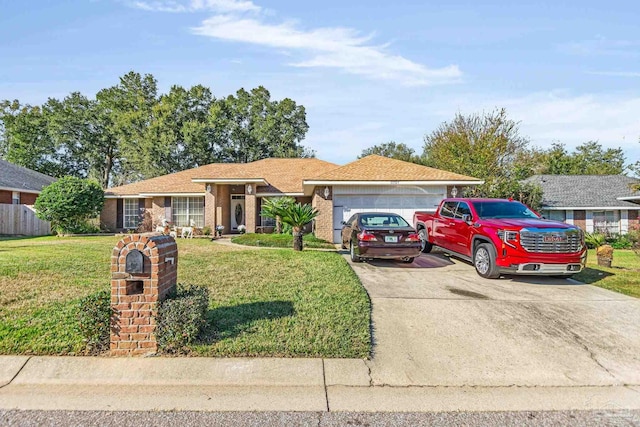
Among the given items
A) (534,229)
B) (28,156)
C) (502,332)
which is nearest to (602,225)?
(534,229)

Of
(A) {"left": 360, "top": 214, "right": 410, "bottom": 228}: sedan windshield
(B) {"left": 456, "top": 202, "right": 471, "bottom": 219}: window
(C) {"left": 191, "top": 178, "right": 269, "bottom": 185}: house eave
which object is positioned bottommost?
(A) {"left": 360, "top": 214, "right": 410, "bottom": 228}: sedan windshield

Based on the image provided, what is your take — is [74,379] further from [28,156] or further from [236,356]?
[28,156]

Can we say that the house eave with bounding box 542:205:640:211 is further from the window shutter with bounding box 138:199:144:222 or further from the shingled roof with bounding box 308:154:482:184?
the window shutter with bounding box 138:199:144:222

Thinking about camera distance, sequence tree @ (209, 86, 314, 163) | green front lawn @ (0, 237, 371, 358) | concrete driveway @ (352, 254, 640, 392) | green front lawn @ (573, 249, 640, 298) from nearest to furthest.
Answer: concrete driveway @ (352, 254, 640, 392) → green front lawn @ (0, 237, 371, 358) → green front lawn @ (573, 249, 640, 298) → tree @ (209, 86, 314, 163)

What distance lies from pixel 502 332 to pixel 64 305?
663 centimetres

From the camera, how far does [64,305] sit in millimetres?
5766

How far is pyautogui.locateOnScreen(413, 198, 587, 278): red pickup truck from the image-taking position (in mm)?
8023

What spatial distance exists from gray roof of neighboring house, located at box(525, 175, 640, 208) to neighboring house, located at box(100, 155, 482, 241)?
42.9ft

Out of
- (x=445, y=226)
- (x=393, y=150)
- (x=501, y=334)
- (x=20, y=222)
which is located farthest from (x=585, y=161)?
(x=20, y=222)

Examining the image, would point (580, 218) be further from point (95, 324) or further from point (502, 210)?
point (95, 324)

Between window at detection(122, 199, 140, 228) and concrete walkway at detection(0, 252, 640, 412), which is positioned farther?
window at detection(122, 199, 140, 228)

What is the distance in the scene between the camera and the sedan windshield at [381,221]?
10.4 metres

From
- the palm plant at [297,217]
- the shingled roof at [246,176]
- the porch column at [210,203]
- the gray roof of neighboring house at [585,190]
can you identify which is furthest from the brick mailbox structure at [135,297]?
the gray roof of neighboring house at [585,190]

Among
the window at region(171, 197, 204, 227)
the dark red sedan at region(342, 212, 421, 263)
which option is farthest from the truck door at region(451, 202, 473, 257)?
the window at region(171, 197, 204, 227)
